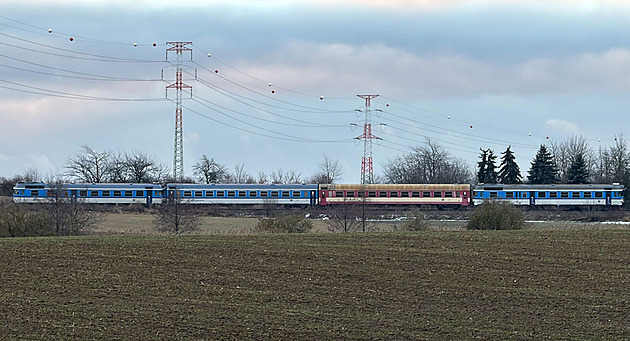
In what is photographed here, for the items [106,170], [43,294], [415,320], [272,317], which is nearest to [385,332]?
[415,320]

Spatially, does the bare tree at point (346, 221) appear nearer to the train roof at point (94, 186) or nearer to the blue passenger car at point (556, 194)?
the blue passenger car at point (556, 194)

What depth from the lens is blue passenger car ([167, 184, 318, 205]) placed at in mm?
79125

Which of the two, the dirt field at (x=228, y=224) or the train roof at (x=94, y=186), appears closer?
the dirt field at (x=228, y=224)

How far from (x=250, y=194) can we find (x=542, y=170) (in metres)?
34.3

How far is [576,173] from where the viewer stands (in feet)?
298

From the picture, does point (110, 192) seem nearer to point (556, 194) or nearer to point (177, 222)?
point (177, 222)

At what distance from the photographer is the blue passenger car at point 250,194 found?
7912cm

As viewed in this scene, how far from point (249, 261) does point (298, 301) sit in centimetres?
674

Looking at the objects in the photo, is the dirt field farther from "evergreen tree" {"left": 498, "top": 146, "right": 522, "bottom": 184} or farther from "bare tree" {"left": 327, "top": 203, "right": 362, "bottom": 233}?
"evergreen tree" {"left": 498, "top": 146, "right": 522, "bottom": 184}

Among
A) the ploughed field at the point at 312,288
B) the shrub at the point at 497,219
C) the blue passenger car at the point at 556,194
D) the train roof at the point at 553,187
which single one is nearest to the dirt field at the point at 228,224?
the shrub at the point at 497,219

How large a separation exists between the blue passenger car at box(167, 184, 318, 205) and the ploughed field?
4229 centimetres

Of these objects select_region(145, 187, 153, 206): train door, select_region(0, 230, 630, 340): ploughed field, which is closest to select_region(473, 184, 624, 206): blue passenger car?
select_region(145, 187, 153, 206): train door

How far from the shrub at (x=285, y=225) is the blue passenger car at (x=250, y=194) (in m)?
29.7

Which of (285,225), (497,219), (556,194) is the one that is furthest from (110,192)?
(497,219)
